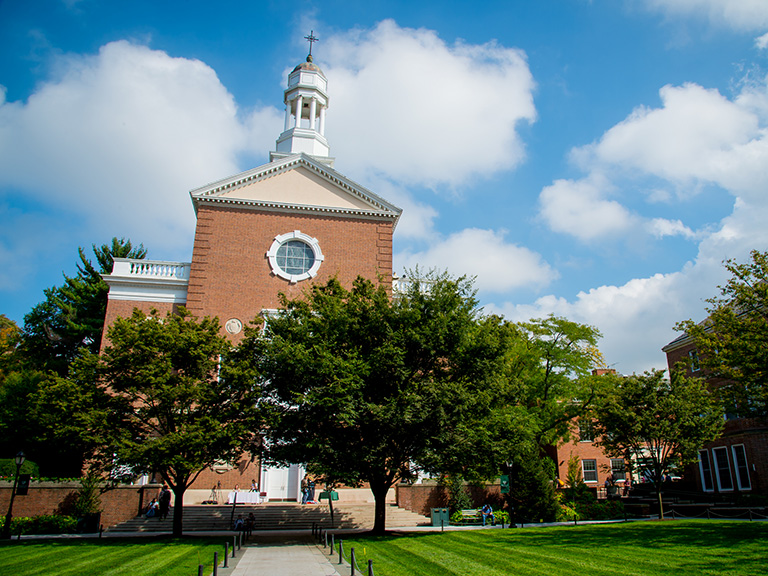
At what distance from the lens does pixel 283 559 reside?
15.3 metres

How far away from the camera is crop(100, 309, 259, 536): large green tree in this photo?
18.3 metres

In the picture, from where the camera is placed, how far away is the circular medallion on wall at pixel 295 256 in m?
29.7

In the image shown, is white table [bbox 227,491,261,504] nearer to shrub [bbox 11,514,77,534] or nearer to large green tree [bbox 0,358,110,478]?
shrub [bbox 11,514,77,534]

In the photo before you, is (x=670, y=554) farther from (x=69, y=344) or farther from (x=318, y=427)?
(x=69, y=344)

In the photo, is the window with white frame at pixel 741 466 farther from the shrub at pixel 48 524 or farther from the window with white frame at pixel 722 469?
the shrub at pixel 48 524

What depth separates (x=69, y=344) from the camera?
38.9 meters

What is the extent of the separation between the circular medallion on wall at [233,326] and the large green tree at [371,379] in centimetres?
732

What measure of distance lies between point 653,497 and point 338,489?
19.3 meters

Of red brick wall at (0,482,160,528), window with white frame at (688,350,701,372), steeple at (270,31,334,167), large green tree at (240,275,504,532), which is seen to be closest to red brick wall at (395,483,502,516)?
large green tree at (240,275,504,532)

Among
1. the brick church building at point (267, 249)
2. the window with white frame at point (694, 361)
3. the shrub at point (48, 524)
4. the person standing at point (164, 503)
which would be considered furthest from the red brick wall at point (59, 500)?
the window with white frame at point (694, 361)

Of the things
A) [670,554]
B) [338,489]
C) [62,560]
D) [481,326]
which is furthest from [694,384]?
[62,560]

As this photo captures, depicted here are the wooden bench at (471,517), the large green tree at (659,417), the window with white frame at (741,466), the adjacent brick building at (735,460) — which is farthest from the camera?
the window with white frame at (741,466)

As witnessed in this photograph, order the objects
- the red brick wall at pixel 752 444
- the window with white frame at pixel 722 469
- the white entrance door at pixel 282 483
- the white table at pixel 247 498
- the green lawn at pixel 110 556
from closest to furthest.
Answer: the green lawn at pixel 110 556, the white table at pixel 247 498, the white entrance door at pixel 282 483, the red brick wall at pixel 752 444, the window with white frame at pixel 722 469

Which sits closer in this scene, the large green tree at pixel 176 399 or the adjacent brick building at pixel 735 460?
the large green tree at pixel 176 399
